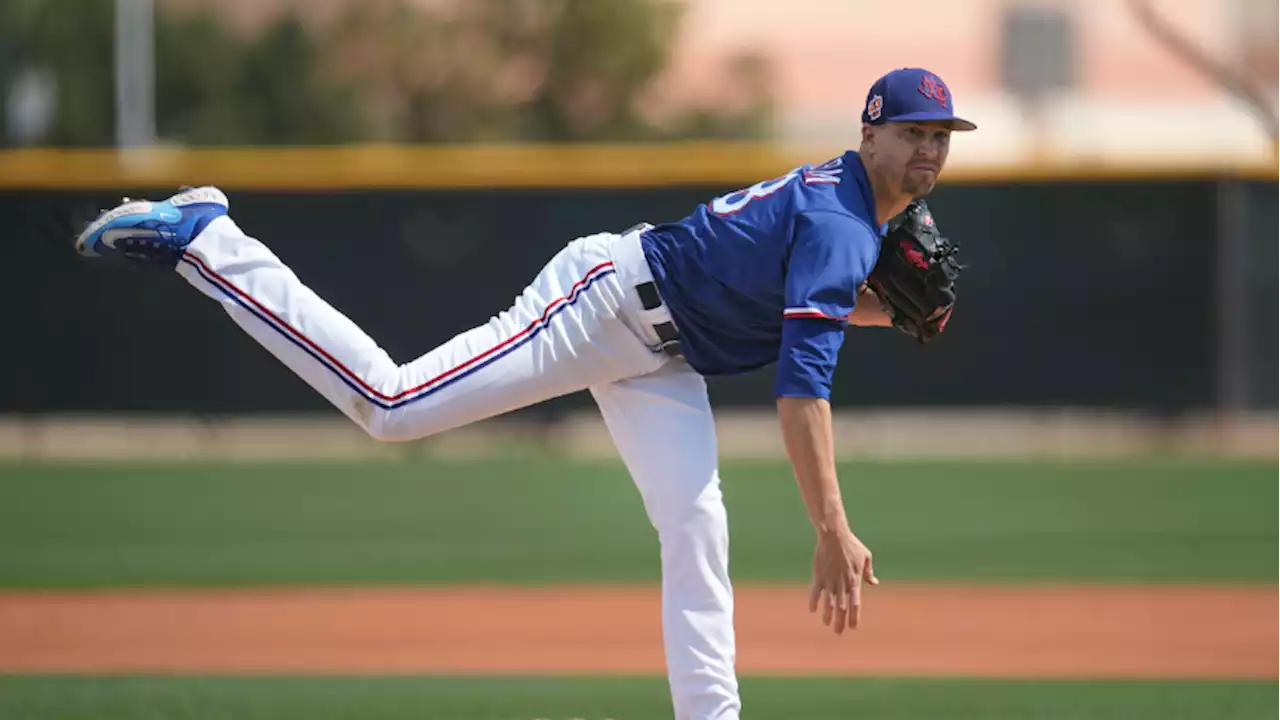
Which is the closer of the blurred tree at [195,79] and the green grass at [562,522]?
the green grass at [562,522]

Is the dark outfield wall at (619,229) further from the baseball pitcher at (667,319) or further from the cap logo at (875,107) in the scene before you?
the cap logo at (875,107)

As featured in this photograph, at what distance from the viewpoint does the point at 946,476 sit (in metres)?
13.3

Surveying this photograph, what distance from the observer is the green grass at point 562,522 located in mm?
9289

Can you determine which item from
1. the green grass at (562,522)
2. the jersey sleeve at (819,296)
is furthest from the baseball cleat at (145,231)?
the green grass at (562,522)

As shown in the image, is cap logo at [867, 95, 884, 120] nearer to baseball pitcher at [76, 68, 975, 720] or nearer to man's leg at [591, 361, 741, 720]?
baseball pitcher at [76, 68, 975, 720]

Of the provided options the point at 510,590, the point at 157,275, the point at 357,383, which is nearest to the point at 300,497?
the point at 157,275

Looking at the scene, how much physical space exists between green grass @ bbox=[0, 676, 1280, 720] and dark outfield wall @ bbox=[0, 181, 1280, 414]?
7.75m

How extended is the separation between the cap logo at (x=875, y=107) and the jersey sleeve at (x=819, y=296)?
29cm

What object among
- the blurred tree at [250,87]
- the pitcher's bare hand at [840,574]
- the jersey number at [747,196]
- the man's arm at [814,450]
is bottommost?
the pitcher's bare hand at [840,574]

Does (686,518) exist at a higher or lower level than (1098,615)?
higher

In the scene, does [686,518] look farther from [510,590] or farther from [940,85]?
[510,590]

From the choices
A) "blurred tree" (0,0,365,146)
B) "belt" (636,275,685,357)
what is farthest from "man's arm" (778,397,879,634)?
"blurred tree" (0,0,365,146)

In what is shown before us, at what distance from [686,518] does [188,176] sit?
428 inches

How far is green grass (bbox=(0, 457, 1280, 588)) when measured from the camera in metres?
9.29
